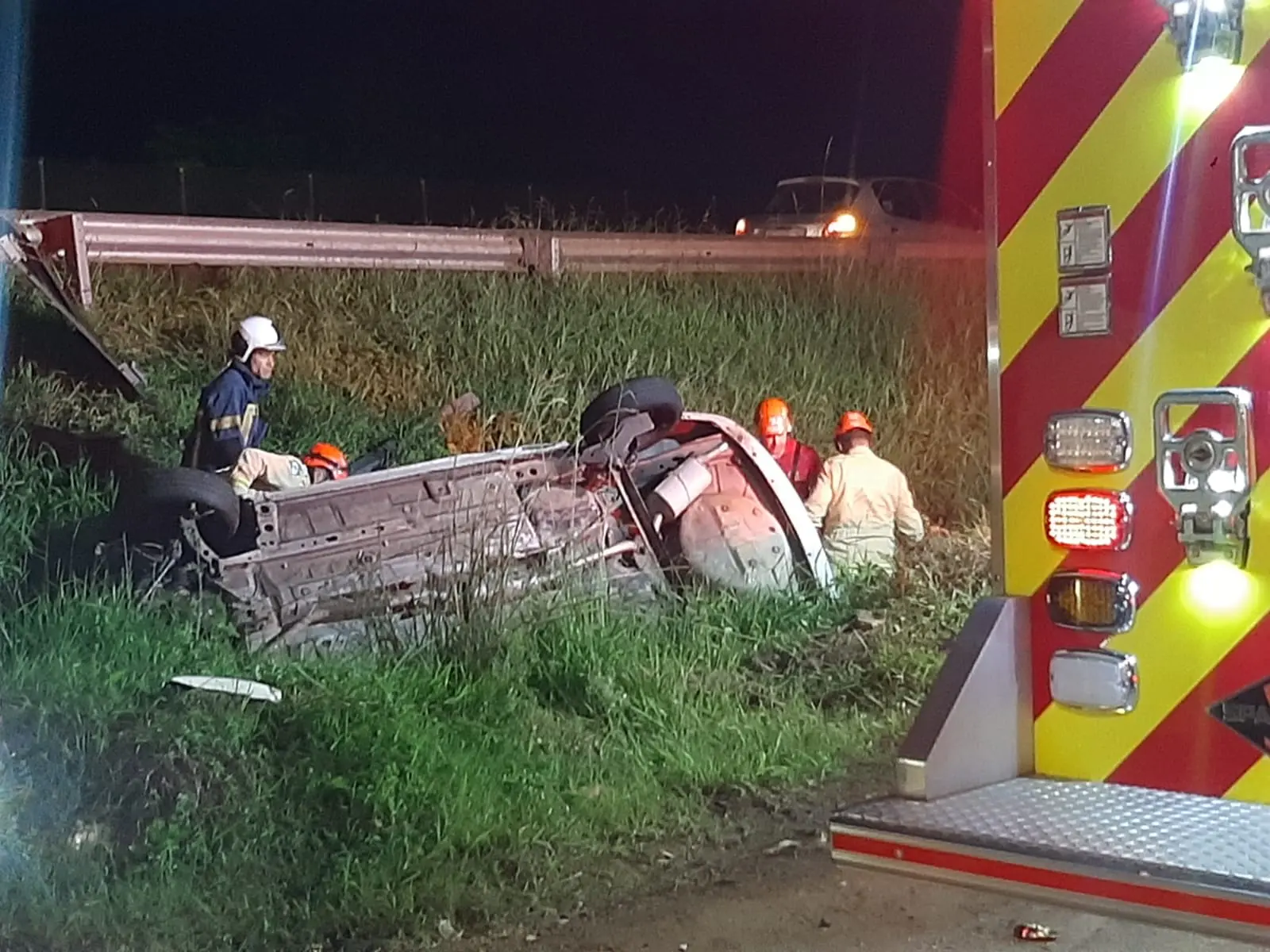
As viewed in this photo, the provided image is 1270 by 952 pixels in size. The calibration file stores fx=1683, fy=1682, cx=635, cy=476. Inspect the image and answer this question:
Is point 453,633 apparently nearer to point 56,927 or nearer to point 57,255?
point 56,927

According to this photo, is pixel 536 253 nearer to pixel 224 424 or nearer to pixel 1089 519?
pixel 224 424

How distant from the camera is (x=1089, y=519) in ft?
11.3

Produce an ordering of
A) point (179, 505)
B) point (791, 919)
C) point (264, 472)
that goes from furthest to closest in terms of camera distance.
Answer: point (264, 472) → point (179, 505) → point (791, 919)

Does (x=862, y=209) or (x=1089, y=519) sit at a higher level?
(x=862, y=209)

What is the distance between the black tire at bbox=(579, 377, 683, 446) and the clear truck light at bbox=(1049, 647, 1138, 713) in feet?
13.1

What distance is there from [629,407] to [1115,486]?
164 inches

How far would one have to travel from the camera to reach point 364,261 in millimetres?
8523

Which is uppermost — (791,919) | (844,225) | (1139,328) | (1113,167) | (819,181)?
(819,181)

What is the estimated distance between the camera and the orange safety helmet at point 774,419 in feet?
29.1

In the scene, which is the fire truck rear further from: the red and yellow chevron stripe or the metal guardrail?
the metal guardrail

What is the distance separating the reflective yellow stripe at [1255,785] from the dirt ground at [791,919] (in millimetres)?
1626

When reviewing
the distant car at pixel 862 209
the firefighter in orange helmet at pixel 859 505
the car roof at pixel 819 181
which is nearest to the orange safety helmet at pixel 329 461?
the firefighter in orange helmet at pixel 859 505

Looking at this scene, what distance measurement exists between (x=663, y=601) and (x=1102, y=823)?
4.08 metres

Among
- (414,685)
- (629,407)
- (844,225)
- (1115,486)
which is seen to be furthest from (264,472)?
(844,225)
